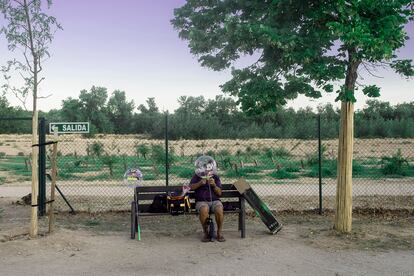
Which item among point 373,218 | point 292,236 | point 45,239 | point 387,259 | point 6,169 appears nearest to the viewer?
point 387,259

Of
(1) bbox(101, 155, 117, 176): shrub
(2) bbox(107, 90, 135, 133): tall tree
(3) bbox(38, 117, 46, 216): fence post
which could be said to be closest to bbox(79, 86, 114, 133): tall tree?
(2) bbox(107, 90, 135, 133): tall tree

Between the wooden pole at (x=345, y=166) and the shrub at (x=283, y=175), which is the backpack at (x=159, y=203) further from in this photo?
the shrub at (x=283, y=175)

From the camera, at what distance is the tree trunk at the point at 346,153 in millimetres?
8672

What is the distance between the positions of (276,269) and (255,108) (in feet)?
9.73

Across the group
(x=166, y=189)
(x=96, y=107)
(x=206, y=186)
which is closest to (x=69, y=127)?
(x=166, y=189)

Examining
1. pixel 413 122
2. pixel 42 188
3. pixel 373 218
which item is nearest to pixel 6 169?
pixel 42 188

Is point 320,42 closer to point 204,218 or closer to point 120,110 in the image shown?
point 204,218

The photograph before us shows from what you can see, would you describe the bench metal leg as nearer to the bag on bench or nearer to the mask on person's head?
the mask on person's head

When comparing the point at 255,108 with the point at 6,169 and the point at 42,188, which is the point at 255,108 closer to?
the point at 42,188

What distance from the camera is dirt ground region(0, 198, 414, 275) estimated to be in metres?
6.91

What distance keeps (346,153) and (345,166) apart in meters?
0.21

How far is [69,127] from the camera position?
919cm

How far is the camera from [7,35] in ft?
28.7

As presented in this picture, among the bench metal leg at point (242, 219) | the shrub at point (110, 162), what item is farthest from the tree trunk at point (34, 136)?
the shrub at point (110, 162)
